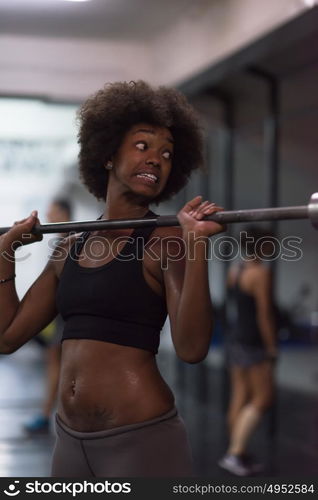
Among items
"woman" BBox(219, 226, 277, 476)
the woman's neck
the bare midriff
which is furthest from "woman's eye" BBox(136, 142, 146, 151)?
"woman" BBox(219, 226, 277, 476)

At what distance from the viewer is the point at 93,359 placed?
1596 millimetres

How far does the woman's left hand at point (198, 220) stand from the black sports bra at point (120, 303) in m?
0.16

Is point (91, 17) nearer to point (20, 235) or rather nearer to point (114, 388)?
point (20, 235)

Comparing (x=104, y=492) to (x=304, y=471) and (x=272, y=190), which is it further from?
(x=272, y=190)

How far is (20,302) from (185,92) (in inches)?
153

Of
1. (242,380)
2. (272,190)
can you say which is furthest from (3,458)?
(272,190)

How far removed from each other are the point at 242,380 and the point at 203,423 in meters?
1.27

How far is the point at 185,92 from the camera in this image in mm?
5457

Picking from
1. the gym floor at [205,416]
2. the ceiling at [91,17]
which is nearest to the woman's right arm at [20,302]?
the gym floor at [205,416]

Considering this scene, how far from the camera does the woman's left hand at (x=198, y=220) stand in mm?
1451

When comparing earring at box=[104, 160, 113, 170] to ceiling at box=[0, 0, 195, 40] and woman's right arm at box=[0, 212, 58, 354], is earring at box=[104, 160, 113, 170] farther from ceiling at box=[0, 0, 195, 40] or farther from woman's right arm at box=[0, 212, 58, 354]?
ceiling at box=[0, 0, 195, 40]

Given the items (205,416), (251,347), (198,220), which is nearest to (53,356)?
(251,347)

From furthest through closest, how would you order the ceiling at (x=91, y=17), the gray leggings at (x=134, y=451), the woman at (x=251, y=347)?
the ceiling at (x=91, y=17)
the woman at (x=251, y=347)
the gray leggings at (x=134, y=451)

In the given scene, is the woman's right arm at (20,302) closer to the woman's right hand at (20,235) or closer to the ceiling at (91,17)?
the woman's right hand at (20,235)
